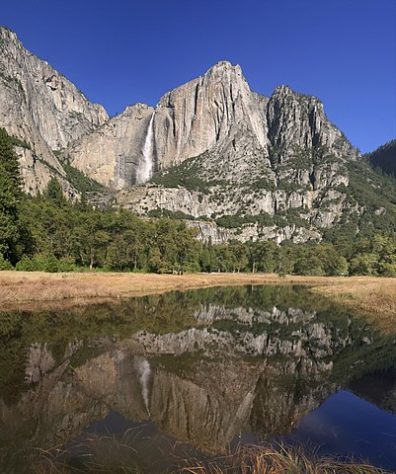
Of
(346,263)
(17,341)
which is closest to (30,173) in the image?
(346,263)

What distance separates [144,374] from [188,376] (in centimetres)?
194

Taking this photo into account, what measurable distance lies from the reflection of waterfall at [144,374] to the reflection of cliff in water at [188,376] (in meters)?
0.04

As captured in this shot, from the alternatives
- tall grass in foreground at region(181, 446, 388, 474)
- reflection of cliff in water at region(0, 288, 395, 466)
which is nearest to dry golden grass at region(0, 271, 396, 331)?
reflection of cliff in water at region(0, 288, 395, 466)

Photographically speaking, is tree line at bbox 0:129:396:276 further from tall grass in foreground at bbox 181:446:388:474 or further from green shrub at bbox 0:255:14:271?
tall grass in foreground at bbox 181:446:388:474

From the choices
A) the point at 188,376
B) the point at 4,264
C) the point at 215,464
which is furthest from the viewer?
the point at 4,264

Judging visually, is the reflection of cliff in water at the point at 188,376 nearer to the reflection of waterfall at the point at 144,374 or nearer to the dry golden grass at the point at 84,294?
the reflection of waterfall at the point at 144,374

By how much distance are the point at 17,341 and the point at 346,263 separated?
120 m

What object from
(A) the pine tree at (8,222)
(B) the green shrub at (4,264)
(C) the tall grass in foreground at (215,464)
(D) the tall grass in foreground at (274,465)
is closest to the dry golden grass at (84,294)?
(B) the green shrub at (4,264)

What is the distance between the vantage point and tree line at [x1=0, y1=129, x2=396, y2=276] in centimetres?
5897

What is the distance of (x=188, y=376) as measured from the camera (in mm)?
16109

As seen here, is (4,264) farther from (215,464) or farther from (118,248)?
(215,464)

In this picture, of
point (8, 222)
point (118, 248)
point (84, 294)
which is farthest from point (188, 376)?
point (118, 248)

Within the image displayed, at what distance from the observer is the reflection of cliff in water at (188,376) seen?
36.9 ft

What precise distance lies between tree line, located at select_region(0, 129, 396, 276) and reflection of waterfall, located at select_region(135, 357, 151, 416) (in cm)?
4108
